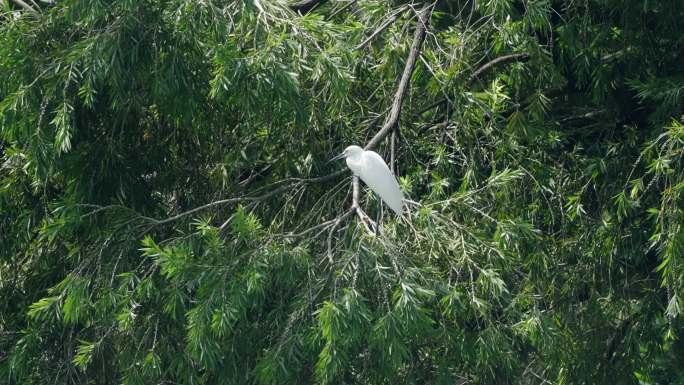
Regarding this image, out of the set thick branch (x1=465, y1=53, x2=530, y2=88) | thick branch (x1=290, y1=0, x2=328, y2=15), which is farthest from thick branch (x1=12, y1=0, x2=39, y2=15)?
thick branch (x1=465, y1=53, x2=530, y2=88)

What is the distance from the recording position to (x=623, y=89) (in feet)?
15.3

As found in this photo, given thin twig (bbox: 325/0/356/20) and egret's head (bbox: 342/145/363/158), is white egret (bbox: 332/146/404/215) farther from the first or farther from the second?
thin twig (bbox: 325/0/356/20)

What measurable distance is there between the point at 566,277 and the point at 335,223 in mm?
1124

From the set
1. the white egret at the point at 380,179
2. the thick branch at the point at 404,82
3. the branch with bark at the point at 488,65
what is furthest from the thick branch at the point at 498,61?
the white egret at the point at 380,179

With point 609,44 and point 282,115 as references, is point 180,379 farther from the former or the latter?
point 609,44

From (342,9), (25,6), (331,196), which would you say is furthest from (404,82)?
(25,6)

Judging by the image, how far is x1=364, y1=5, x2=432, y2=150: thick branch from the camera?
393cm

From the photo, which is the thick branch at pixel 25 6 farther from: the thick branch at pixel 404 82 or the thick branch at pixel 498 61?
the thick branch at pixel 498 61

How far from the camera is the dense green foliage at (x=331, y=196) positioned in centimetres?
339

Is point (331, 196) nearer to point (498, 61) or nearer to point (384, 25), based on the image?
point (384, 25)

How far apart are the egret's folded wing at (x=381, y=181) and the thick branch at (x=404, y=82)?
0.67 ft

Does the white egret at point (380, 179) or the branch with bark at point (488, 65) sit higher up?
the white egret at point (380, 179)

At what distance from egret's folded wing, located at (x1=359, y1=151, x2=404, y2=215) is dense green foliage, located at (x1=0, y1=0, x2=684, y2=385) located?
69mm

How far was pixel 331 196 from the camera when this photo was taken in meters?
4.05
